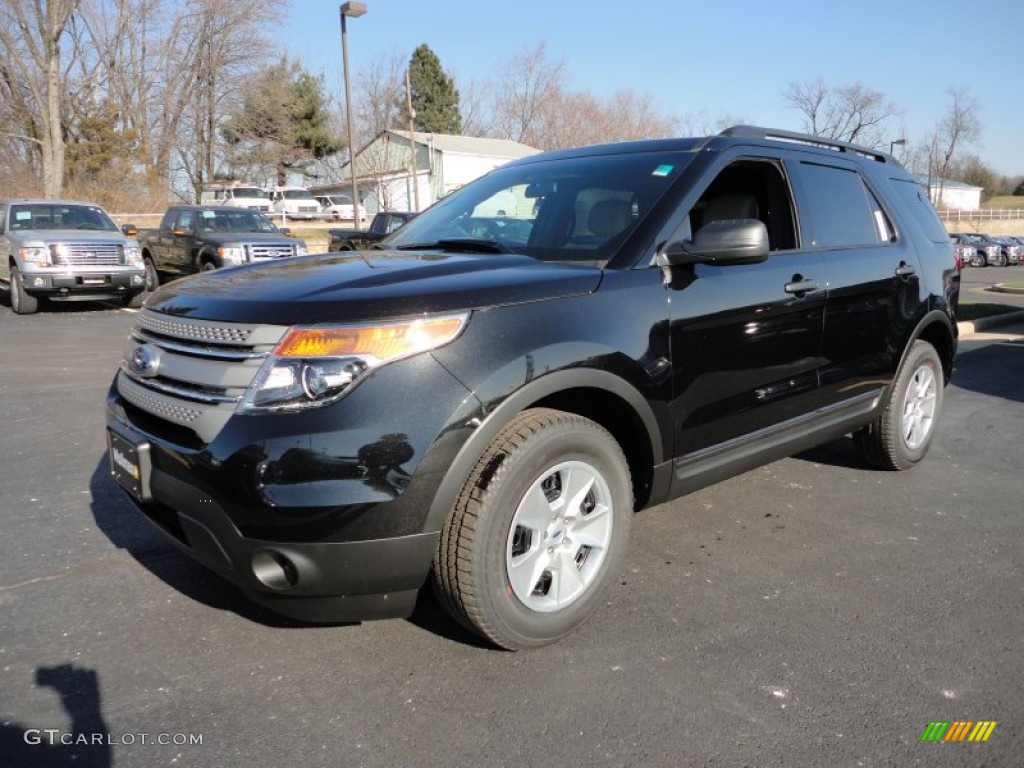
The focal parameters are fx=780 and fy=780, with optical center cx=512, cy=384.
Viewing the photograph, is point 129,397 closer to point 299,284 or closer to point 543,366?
point 299,284

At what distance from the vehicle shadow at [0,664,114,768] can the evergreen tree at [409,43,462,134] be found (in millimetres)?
65604

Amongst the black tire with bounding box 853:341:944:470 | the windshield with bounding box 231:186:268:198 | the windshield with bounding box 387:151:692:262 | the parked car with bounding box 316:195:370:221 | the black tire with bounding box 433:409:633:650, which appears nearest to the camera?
the black tire with bounding box 433:409:633:650

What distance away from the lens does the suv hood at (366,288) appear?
2424 millimetres

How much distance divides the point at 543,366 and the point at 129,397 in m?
1.53

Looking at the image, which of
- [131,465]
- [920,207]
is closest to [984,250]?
[920,207]

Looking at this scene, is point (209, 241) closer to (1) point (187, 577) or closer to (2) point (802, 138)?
(1) point (187, 577)

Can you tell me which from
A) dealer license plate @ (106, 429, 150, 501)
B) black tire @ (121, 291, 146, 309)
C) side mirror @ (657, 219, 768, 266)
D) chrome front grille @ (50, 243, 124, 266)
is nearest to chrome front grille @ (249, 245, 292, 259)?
chrome front grille @ (50, 243, 124, 266)

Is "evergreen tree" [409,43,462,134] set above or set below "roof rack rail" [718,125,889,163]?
above

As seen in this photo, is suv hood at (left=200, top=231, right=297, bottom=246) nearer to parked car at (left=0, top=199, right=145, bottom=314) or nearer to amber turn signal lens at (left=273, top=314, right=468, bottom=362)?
parked car at (left=0, top=199, right=145, bottom=314)

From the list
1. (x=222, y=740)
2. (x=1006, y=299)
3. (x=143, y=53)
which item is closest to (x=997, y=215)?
(x=1006, y=299)

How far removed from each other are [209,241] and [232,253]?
788 mm

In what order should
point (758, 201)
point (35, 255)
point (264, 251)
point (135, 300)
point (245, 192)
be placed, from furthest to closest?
point (245, 192)
point (135, 300)
point (264, 251)
point (35, 255)
point (758, 201)

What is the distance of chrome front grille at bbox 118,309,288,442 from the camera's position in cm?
240

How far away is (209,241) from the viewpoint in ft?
45.1
